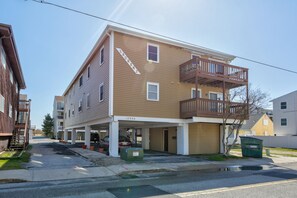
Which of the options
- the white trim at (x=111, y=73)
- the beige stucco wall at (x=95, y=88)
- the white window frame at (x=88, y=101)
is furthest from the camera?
the white window frame at (x=88, y=101)

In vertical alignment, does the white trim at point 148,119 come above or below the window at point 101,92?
below

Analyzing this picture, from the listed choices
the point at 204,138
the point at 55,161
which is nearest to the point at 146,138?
the point at 204,138

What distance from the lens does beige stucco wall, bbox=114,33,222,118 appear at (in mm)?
16906

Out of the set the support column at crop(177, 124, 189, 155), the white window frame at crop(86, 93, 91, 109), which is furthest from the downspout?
the white window frame at crop(86, 93, 91, 109)

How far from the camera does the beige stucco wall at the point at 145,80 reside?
1691cm

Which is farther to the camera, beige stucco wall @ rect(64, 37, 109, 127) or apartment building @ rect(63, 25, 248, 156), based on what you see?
beige stucco wall @ rect(64, 37, 109, 127)

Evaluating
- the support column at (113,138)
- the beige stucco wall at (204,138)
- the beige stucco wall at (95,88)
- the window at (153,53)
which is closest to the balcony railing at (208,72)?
the window at (153,53)

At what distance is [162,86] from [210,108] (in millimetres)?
3719

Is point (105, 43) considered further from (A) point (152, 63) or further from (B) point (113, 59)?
(A) point (152, 63)

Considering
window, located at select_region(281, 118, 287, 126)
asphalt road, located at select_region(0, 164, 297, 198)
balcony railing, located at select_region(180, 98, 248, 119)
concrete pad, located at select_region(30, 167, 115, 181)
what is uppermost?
balcony railing, located at select_region(180, 98, 248, 119)

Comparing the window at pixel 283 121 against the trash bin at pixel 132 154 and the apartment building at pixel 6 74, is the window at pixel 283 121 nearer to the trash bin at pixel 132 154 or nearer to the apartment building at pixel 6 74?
the trash bin at pixel 132 154

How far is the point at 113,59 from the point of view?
1670 cm

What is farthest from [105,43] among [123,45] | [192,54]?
[192,54]

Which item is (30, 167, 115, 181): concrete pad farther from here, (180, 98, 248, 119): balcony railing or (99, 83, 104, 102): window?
(180, 98, 248, 119): balcony railing
